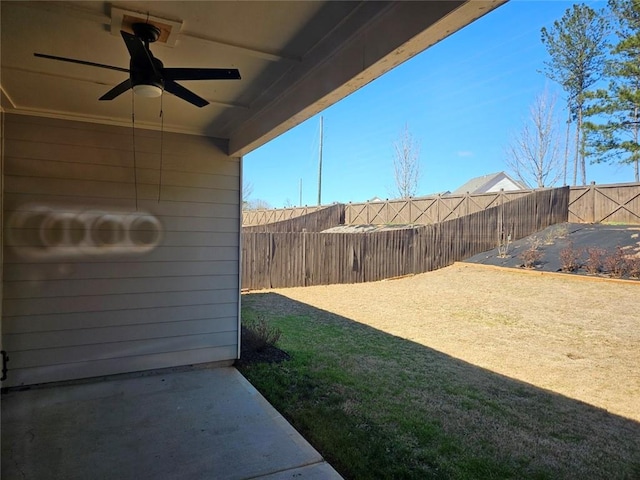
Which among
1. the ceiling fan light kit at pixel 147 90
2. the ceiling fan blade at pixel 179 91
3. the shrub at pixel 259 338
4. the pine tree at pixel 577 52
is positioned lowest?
the shrub at pixel 259 338

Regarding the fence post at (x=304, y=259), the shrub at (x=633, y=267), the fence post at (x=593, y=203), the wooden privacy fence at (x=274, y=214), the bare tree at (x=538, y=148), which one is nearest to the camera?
the shrub at (x=633, y=267)

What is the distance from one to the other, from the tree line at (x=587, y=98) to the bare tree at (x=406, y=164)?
14.7 ft

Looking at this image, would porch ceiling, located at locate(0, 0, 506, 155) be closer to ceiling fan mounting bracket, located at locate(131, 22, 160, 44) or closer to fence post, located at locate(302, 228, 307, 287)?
ceiling fan mounting bracket, located at locate(131, 22, 160, 44)

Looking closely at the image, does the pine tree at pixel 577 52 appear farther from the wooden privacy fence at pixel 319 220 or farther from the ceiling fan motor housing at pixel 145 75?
the ceiling fan motor housing at pixel 145 75

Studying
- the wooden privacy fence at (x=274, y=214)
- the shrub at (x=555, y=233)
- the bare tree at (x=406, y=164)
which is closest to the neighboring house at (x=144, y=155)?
the shrub at (x=555, y=233)

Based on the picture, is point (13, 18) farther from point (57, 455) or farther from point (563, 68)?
point (563, 68)

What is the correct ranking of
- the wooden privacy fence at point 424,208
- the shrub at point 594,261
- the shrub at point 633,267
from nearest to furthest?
the shrub at point 633,267, the shrub at point 594,261, the wooden privacy fence at point 424,208

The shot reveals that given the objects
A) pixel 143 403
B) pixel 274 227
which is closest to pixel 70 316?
pixel 143 403

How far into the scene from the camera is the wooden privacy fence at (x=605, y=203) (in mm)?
10227

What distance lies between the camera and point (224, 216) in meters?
3.79

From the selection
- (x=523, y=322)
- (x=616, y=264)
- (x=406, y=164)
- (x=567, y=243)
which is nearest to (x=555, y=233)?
(x=567, y=243)

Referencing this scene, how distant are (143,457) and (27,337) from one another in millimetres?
1719

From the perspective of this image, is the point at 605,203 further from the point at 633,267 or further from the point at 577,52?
the point at 577,52

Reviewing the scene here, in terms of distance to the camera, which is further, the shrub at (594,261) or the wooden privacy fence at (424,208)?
the wooden privacy fence at (424,208)
